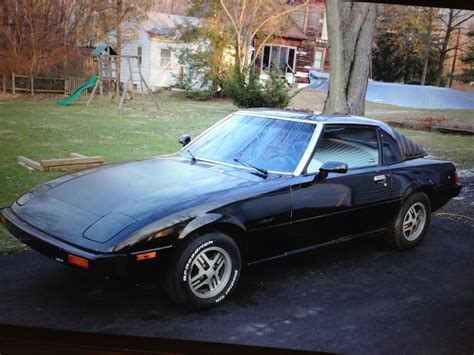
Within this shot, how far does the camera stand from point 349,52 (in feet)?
23.1

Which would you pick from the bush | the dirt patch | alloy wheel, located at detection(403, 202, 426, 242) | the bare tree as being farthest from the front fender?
the bush

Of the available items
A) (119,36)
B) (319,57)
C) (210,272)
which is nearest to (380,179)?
(210,272)

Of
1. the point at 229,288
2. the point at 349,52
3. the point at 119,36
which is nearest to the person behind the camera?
the point at 229,288

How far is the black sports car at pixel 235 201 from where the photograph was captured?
110 inches

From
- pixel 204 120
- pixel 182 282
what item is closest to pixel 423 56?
pixel 204 120

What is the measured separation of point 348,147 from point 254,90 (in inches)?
178

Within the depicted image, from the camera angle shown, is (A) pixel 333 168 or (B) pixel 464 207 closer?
(A) pixel 333 168

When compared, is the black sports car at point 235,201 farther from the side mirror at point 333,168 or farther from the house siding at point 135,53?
the house siding at point 135,53

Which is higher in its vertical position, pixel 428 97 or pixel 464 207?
pixel 428 97

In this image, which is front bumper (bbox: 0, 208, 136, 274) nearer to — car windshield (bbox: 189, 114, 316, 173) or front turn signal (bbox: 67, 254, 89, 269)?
front turn signal (bbox: 67, 254, 89, 269)

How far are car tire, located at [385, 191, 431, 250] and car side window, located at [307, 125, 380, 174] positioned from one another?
565mm

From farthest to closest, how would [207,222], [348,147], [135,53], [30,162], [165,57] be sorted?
[165,57] < [135,53] < [30,162] < [348,147] < [207,222]

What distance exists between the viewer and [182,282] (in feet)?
9.52

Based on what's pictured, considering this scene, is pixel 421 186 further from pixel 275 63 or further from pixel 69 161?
pixel 275 63
